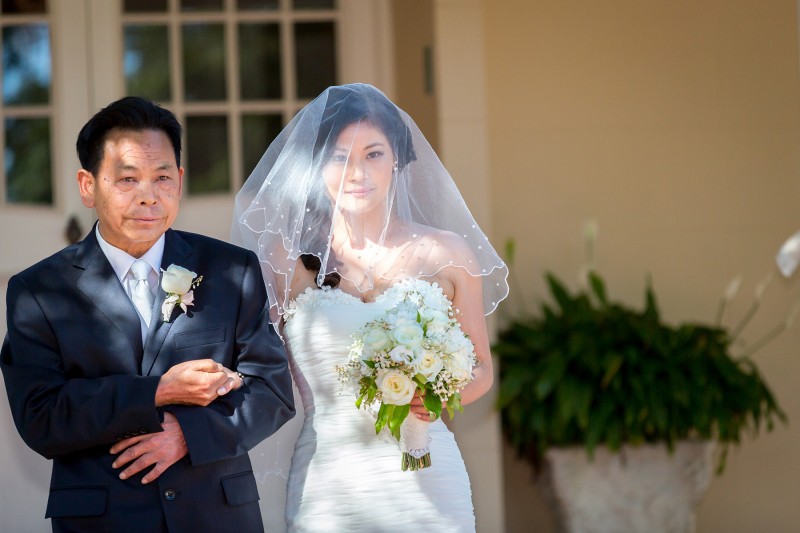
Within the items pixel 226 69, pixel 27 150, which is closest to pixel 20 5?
pixel 27 150

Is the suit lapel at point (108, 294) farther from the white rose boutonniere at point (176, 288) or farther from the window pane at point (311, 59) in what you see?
the window pane at point (311, 59)

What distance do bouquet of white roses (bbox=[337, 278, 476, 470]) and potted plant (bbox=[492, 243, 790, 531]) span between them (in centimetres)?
250

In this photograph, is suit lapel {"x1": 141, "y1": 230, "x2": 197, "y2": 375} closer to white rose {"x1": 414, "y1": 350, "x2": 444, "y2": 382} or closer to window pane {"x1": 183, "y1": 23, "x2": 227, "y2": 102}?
white rose {"x1": 414, "y1": 350, "x2": 444, "y2": 382}

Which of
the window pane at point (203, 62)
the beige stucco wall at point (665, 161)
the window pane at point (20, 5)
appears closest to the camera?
the window pane at point (20, 5)

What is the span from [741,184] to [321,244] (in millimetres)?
3735

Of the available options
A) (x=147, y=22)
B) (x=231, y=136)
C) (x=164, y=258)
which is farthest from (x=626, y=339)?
(x=164, y=258)

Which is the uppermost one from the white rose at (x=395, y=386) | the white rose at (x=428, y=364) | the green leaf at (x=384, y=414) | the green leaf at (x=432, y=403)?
the white rose at (x=428, y=364)

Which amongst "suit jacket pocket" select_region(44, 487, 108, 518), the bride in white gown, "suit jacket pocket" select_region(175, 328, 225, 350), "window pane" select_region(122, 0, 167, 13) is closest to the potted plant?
the bride in white gown

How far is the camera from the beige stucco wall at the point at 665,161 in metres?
7.08

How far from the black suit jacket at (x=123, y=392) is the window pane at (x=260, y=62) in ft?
11.1

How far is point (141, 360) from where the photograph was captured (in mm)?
3426

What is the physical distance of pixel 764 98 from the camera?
728 cm

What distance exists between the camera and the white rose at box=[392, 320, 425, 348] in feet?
12.3

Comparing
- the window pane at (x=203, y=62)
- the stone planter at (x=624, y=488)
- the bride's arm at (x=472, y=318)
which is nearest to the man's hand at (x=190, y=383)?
the bride's arm at (x=472, y=318)
